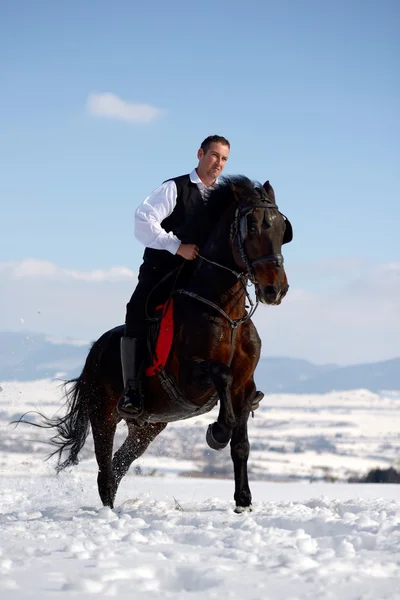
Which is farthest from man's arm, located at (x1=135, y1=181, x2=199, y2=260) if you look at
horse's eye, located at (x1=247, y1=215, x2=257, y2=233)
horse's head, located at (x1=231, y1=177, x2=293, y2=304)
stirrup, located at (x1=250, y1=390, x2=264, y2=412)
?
stirrup, located at (x1=250, y1=390, x2=264, y2=412)

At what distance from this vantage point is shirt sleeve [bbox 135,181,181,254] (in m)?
7.24

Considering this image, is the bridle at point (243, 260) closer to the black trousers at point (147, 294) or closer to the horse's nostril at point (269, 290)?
the horse's nostril at point (269, 290)

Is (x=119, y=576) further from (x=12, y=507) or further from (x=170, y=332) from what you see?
(x=12, y=507)

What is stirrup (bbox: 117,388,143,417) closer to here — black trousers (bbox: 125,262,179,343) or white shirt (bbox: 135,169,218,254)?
black trousers (bbox: 125,262,179,343)

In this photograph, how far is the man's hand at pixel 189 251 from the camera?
7.11m

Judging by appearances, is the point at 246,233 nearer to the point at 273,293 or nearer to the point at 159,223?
the point at 273,293

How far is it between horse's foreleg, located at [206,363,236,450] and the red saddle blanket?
2.58 feet

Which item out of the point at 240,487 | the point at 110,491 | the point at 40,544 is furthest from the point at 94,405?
the point at 40,544

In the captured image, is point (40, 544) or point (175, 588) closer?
point (175, 588)

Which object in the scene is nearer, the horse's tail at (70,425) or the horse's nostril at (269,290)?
the horse's nostril at (269,290)

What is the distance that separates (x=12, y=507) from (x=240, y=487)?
2625mm

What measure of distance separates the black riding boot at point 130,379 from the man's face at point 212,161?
64.5 inches

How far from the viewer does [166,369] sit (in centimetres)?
737

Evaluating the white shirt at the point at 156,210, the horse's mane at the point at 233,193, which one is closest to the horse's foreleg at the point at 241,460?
the white shirt at the point at 156,210
